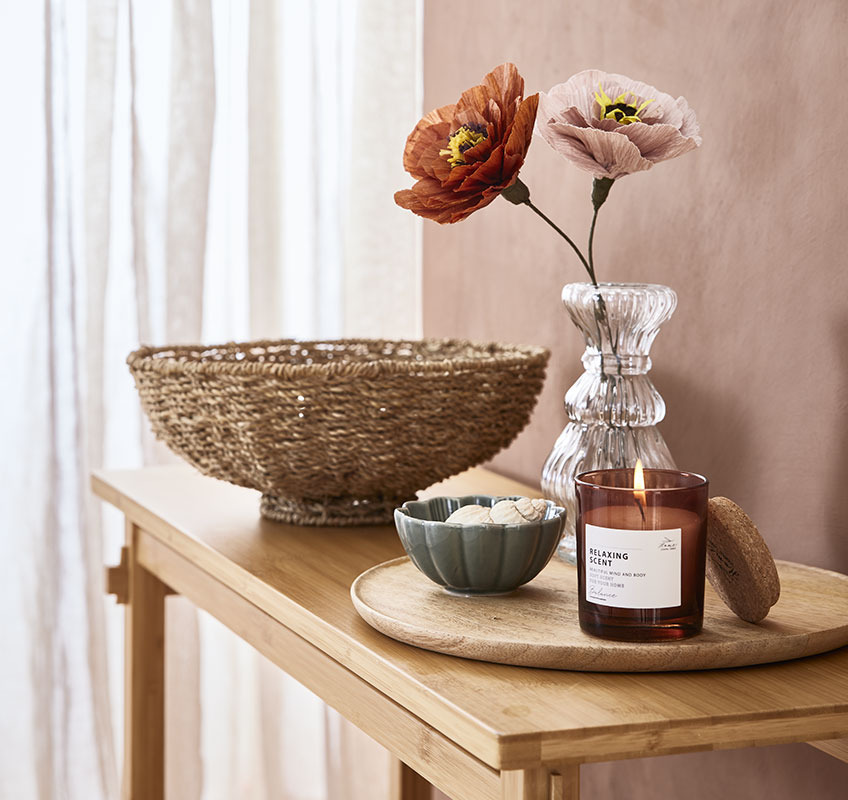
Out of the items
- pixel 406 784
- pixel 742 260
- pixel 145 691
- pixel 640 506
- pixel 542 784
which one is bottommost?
pixel 406 784

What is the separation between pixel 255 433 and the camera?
3.18 feet

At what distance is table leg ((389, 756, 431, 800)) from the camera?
1.44m

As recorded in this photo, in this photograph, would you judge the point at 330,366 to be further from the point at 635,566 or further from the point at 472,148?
the point at 635,566

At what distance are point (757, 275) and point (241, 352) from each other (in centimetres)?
60

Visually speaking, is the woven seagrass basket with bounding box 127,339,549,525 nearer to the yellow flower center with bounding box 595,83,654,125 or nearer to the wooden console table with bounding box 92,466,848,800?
the wooden console table with bounding box 92,466,848,800

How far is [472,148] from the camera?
2.51 feet

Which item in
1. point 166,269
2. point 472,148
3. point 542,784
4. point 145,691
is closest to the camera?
point 542,784

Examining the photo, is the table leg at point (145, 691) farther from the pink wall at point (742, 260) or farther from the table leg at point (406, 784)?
the pink wall at point (742, 260)

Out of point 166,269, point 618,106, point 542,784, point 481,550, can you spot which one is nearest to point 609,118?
point 618,106

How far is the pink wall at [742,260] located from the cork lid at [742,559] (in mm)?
228

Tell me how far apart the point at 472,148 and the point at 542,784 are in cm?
42

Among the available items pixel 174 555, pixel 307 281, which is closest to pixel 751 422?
pixel 174 555

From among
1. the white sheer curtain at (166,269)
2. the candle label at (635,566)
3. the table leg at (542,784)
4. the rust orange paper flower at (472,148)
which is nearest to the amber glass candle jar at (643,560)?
the candle label at (635,566)

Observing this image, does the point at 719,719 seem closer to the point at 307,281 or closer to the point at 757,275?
the point at 757,275
